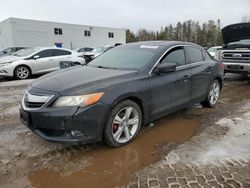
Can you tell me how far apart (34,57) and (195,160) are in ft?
32.3

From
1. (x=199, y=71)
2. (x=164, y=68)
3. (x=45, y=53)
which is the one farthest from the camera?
(x=45, y=53)

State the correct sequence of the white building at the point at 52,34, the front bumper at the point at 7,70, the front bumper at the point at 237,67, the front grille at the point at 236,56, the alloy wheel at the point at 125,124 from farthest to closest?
the white building at the point at 52,34
the front bumper at the point at 7,70
the front grille at the point at 236,56
the front bumper at the point at 237,67
the alloy wheel at the point at 125,124

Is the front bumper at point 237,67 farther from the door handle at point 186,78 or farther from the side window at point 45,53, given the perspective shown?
the side window at point 45,53

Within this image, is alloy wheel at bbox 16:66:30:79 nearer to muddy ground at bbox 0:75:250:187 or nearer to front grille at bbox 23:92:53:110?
muddy ground at bbox 0:75:250:187

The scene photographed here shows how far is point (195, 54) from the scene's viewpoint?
18.6 ft

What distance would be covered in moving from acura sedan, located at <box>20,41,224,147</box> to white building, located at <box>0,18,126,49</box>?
1406 inches

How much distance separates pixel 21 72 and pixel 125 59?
26.0ft

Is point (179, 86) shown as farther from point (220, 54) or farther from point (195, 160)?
point (220, 54)

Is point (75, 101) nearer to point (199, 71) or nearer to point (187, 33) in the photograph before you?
point (199, 71)

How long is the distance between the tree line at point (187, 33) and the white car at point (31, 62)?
51.7 meters

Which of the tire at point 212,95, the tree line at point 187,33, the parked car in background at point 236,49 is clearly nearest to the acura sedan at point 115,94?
the tire at point 212,95

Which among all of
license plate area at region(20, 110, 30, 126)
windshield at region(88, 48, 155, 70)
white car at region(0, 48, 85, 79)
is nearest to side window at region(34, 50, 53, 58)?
white car at region(0, 48, 85, 79)

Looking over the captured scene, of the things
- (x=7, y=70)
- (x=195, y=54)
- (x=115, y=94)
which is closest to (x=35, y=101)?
(x=115, y=94)

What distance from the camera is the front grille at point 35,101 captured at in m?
3.58
